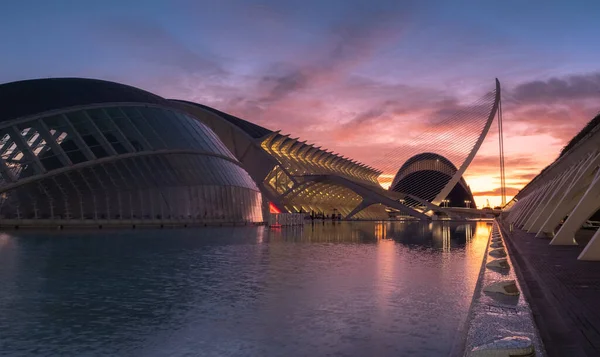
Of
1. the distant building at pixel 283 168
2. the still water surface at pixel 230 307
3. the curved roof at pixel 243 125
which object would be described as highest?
the curved roof at pixel 243 125

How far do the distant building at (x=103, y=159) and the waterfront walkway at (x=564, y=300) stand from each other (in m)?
27.9

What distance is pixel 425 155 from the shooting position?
486 ft

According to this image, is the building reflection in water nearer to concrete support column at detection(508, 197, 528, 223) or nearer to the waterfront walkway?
the waterfront walkway

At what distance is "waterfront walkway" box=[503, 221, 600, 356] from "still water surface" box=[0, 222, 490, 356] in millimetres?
982

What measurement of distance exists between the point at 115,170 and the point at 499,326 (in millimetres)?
34652

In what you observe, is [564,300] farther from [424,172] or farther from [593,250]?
[424,172]

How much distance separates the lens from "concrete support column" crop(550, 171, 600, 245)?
1515cm

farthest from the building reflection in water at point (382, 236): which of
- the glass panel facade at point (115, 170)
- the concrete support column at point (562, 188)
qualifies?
the glass panel facade at point (115, 170)

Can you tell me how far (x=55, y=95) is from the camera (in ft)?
129

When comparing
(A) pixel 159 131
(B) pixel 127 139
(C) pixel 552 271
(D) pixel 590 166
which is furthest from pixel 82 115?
(C) pixel 552 271

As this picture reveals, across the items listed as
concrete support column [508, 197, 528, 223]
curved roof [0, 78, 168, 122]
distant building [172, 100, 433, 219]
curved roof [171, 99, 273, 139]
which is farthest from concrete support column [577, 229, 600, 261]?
curved roof [171, 99, 273, 139]

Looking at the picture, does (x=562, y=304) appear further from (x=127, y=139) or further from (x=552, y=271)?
(x=127, y=139)

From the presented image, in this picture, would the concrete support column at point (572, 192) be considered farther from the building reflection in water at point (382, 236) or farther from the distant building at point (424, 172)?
the distant building at point (424, 172)

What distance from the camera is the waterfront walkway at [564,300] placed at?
5578 mm
